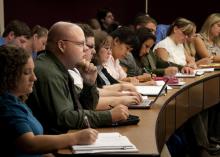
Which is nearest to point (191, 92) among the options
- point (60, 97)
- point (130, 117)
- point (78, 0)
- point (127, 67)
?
point (127, 67)

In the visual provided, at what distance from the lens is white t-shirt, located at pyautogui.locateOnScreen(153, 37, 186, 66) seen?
5.45 meters

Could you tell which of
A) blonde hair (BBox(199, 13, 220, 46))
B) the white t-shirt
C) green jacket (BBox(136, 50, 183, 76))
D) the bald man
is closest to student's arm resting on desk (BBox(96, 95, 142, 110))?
the bald man

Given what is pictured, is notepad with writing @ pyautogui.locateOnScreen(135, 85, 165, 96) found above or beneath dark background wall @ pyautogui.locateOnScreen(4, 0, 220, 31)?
above

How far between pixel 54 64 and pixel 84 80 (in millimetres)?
354

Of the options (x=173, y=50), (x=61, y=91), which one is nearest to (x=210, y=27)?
(x=173, y=50)

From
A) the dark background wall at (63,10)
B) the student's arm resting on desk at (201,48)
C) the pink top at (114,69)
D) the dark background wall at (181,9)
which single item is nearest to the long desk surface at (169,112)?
the pink top at (114,69)

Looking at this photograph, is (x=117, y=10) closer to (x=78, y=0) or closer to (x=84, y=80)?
(x=78, y=0)

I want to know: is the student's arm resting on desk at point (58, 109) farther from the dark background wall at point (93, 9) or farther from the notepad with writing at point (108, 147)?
the dark background wall at point (93, 9)

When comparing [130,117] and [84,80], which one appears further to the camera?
[84,80]

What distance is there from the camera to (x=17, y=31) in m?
3.95

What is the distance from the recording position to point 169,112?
11.6 feet

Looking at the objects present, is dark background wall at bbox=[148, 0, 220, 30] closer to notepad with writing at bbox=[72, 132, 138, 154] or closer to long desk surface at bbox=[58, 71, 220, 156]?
long desk surface at bbox=[58, 71, 220, 156]

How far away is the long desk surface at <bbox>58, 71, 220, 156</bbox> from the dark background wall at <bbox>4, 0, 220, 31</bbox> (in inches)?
149

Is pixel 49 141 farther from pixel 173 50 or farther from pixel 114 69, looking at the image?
pixel 173 50
